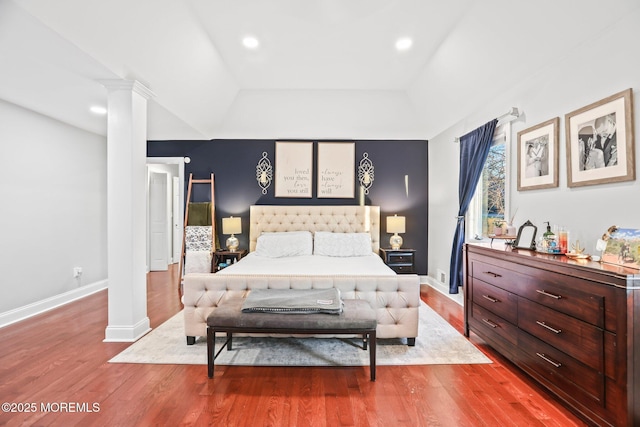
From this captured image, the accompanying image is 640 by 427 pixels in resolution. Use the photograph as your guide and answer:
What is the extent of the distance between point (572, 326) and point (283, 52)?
3.47 meters

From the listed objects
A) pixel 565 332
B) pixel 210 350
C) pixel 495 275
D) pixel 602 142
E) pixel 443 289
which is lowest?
pixel 443 289

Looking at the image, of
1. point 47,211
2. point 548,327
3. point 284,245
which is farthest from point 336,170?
point 47,211

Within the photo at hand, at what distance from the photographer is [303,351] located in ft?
8.83

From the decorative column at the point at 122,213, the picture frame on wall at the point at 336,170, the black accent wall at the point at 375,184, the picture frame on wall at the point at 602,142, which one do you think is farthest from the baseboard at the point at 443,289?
the decorative column at the point at 122,213

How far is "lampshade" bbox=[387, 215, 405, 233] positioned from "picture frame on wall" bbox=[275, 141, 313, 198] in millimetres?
1423

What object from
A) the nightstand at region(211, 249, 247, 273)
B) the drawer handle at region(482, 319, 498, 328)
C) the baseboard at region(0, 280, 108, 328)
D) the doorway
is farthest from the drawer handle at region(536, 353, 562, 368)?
the doorway

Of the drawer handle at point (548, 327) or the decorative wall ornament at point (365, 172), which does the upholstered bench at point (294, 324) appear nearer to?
the drawer handle at point (548, 327)

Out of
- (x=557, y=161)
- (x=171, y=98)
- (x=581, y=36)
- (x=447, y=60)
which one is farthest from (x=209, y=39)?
(x=557, y=161)

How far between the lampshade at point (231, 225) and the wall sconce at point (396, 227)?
2.47 meters

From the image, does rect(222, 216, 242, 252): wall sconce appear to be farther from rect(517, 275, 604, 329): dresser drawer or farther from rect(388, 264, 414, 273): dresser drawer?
rect(517, 275, 604, 329): dresser drawer

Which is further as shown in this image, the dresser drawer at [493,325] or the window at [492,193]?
the window at [492,193]

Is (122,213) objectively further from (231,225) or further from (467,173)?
(467,173)

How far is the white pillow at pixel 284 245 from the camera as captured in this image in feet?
14.2

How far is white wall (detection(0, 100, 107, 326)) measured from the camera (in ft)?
11.3
